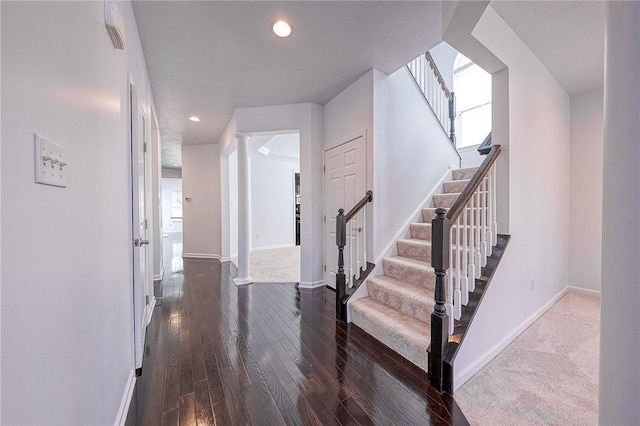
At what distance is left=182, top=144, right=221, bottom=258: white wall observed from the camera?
5.71 meters

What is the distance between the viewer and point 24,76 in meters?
0.60

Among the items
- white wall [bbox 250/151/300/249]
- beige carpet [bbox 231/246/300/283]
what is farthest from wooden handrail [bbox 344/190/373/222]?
white wall [bbox 250/151/300/249]

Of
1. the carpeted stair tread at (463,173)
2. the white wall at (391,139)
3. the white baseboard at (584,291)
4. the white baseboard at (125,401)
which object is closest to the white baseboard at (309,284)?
the white wall at (391,139)

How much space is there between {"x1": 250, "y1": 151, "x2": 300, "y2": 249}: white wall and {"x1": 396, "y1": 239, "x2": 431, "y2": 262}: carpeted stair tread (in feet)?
15.3

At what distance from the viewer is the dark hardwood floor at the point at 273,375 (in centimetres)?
140

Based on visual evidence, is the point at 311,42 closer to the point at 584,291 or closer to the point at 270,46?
the point at 270,46

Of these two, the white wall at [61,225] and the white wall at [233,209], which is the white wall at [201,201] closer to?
the white wall at [233,209]

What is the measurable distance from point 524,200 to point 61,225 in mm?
3106

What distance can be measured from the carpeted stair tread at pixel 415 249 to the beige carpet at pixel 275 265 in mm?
1762

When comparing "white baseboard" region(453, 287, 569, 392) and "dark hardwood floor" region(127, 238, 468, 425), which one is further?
"white baseboard" region(453, 287, 569, 392)

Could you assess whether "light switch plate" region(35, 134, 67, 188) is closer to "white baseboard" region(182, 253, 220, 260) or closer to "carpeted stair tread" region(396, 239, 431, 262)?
"carpeted stair tread" region(396, 239, 431, 262)

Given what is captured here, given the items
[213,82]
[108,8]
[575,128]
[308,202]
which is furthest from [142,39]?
[575,128]

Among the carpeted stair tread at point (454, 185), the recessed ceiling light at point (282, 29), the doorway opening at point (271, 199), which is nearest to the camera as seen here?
the recessed ceiling light at point (282, 29)

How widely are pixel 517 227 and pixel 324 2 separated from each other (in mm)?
2413
